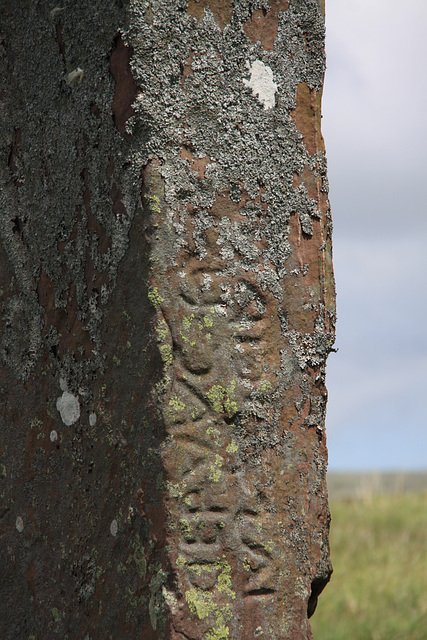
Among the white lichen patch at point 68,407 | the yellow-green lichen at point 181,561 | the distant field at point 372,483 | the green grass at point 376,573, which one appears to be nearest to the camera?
the yellow-green lichen at point 181,561

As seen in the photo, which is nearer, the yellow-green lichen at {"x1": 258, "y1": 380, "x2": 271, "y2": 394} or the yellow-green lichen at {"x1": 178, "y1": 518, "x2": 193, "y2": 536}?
the yellow-green lichen at {"x1": 178, "y1": 518, "x2": 193, "y2": 536}

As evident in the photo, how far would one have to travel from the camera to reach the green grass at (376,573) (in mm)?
4477

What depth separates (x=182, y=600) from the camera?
5.98 ft

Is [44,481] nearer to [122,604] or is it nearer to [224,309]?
[122,604]

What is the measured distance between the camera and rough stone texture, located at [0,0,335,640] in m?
1.87

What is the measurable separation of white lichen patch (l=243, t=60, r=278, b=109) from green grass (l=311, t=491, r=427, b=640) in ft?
11.1

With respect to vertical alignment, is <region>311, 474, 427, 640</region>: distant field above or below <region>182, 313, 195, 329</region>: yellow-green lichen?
below

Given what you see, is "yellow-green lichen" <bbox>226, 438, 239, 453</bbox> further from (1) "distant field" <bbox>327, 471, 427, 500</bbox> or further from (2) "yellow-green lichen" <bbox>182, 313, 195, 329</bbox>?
(1) "distant field" <bbox>327, 471, 427, 500</bbox>

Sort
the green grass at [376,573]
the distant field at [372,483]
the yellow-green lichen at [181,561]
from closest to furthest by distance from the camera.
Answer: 1. the yellow-green lichen at [181,561]
2. the green grass at [376,573]
3. the distant field at [372,483]

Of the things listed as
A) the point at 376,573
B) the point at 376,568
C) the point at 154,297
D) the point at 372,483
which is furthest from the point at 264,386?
the point at 372,483

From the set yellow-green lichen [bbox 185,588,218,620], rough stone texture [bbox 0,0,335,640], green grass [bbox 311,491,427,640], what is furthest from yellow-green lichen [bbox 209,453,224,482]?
green grass [bbox 311,491,427,640]

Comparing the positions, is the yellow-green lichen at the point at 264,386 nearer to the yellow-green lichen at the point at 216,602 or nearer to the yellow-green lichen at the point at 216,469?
the yellow-green lichen at the point at 216,469

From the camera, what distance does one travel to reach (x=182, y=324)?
6.15 ft

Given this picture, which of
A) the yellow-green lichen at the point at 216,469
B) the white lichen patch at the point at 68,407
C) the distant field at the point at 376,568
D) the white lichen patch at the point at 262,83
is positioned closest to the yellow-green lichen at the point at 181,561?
the yellow-green lichen at the point at 216,469
